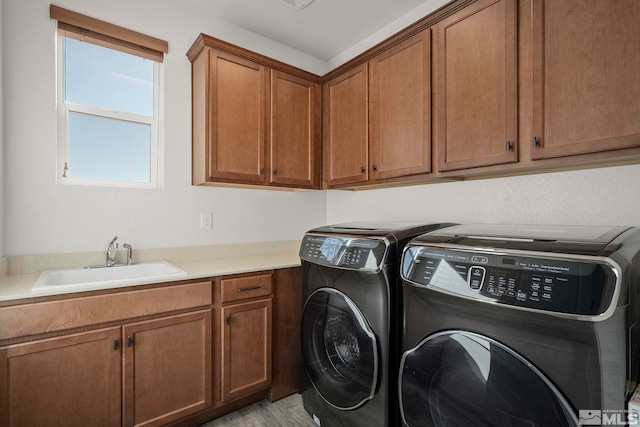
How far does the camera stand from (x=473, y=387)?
Result: 100 centimetres

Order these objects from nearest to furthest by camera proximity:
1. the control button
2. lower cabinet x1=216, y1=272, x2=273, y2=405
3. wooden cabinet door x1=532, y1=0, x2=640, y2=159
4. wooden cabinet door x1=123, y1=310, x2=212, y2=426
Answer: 1. the control button
2. wooden cabinet door x1=532, y1=0, x2=640, y2=159
3. wooden cabinet door x1=123, y1=310, x2=212, y2=426
4. lower cabinet x1=216, y1=272, x2=273, y2=405

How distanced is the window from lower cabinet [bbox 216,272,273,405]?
100 centimetres

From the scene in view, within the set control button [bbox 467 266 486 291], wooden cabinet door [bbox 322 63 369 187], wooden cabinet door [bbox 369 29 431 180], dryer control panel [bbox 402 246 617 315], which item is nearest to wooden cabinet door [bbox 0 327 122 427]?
dryer control panel [bbox 402 246 617 315]

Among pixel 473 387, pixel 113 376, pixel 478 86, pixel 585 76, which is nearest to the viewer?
pixel 473 387

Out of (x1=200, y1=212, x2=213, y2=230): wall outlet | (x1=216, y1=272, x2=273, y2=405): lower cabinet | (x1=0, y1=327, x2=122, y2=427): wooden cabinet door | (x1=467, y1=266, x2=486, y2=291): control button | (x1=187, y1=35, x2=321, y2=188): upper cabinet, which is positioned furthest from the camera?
(x1=200, y1=212, x2=213, y2=230): wall outlet

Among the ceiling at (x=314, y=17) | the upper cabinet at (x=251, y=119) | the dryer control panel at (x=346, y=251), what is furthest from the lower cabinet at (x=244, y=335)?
the ceiling at (x=314, y=17)

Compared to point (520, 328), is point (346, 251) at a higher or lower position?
higher

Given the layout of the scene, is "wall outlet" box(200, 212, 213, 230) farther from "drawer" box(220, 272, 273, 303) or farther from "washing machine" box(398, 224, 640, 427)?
"washing machine" box(398, 224, 640, 427)

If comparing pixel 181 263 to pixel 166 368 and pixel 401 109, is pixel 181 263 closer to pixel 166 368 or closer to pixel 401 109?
pixel 166 368

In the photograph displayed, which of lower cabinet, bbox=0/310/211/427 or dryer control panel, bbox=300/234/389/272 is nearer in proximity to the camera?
lower cabinet, bbox=0/310/211/427

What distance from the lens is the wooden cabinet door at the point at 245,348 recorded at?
1.80 metres

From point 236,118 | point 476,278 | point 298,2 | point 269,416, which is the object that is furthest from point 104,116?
point 476,278

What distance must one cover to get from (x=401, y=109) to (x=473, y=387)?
154 cm

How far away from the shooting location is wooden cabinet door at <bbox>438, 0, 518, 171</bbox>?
145 cm
